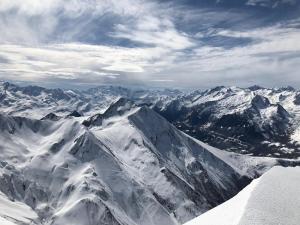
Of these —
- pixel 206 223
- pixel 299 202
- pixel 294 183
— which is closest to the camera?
pixel 206 223

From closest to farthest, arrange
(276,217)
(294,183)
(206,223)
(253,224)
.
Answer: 1. (253,224)
2. (276,217)
3. (206,223)
4. (294,183)

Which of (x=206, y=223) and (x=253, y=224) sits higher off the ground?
(x=253, y=224)

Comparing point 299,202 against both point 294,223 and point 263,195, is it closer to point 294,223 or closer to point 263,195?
point 263,195

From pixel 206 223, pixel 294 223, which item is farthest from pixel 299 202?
pixel 206 223

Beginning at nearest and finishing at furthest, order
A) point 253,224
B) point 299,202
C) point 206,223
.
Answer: point 253,224 → point 206,223 → point 299,202

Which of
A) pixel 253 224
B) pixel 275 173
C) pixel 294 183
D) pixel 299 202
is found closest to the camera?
pixel 253 224

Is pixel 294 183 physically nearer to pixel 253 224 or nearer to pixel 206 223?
pixel 206 223

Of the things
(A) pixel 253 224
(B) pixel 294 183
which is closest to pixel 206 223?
(A) pixel 253 224

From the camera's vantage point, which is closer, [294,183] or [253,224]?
[253,224]

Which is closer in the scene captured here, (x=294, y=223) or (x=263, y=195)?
(x=294, y=223)
